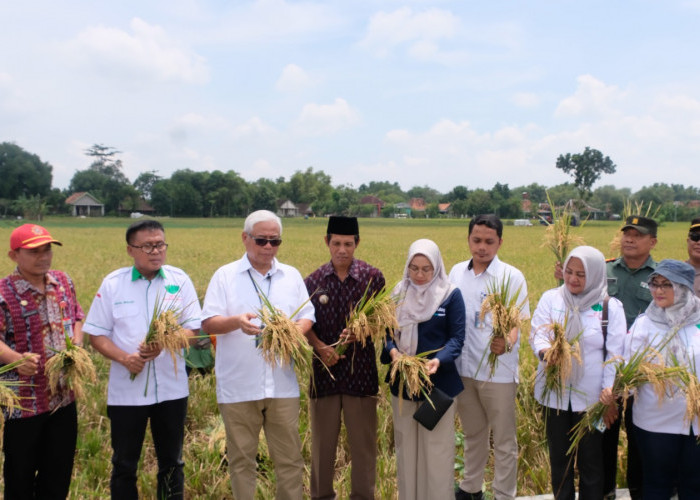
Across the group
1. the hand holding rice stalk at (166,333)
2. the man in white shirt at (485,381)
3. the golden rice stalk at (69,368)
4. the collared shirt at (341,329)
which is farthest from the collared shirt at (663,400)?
the golden rice stalk at (69,368)

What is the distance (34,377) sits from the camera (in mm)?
2920

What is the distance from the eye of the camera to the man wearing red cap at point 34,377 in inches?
113

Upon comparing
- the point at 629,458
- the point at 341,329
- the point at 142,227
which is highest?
the point at 142,227

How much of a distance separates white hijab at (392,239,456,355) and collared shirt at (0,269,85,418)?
209 centimetres

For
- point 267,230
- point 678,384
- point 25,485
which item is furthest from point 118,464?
point 678,384

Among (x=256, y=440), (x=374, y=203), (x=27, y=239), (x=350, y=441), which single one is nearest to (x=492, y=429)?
(x=350, y=441)

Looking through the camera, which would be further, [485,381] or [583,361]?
[485,381]

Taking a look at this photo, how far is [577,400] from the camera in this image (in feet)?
10.2

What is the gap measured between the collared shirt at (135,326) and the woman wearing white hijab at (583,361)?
2333mm

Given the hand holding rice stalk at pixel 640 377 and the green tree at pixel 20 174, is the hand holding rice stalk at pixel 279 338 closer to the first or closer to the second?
the hand holding rice stalk at pixel 640 377

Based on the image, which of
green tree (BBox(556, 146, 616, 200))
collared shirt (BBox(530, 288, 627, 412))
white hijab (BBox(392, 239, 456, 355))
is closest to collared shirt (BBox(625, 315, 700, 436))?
collared shirt (BBox(530, 288, 627, 412))

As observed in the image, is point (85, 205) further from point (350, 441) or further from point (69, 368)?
point (350, 441)

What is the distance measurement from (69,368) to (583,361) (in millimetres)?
3135

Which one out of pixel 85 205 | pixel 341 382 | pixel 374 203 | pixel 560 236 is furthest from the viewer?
pixel 374 203
